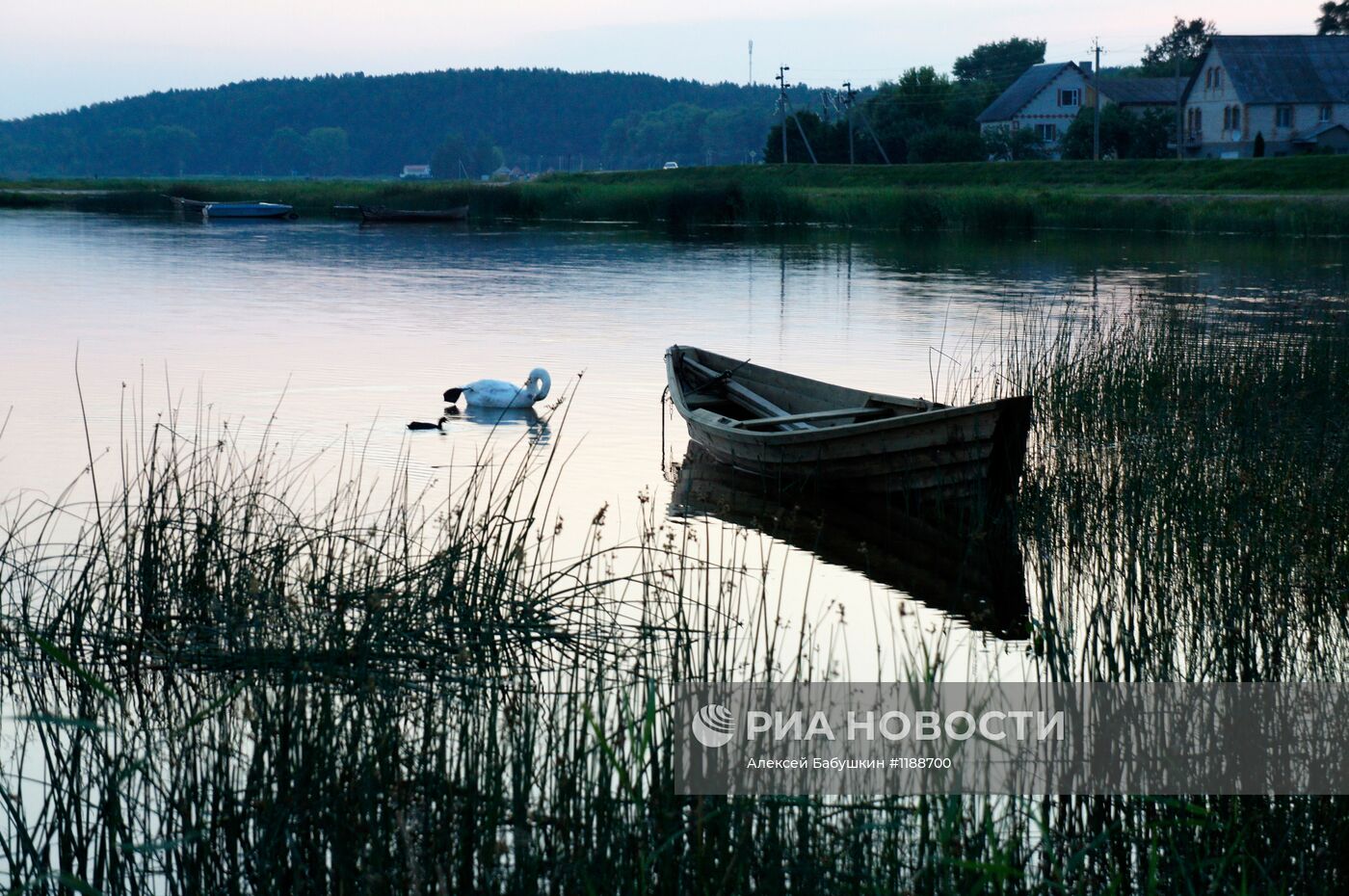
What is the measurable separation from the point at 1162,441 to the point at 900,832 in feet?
16.7

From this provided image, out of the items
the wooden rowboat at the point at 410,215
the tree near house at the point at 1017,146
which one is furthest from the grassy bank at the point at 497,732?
the tree near house at the point at 1017,146

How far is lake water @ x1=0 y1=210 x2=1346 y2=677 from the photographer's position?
10.3m

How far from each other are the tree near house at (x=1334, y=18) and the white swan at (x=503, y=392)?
241 feet

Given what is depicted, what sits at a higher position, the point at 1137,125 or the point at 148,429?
the point at 1137,125

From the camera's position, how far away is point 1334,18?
75.1 meters

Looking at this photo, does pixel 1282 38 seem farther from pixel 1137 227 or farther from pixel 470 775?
pixel 470 775

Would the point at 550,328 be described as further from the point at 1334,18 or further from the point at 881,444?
the point at 1334,18

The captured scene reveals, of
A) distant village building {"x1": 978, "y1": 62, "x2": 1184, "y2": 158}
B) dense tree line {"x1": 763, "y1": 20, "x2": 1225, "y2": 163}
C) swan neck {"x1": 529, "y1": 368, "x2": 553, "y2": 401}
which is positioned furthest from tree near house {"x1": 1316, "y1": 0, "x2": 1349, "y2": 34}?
swan neck {"x1": 529, "y1": 368, "x2": 553, "y2": 401}

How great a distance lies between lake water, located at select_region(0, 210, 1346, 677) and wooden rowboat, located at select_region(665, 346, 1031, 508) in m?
0.66

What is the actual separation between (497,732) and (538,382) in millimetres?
8170

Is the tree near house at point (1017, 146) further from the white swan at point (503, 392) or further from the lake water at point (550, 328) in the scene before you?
the white swan at point (503, 392)

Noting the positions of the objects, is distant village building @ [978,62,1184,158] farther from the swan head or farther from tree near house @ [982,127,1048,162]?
the swan head

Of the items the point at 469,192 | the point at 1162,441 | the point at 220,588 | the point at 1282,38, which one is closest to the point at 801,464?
the point at 1162,441

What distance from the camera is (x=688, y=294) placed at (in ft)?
78.4
